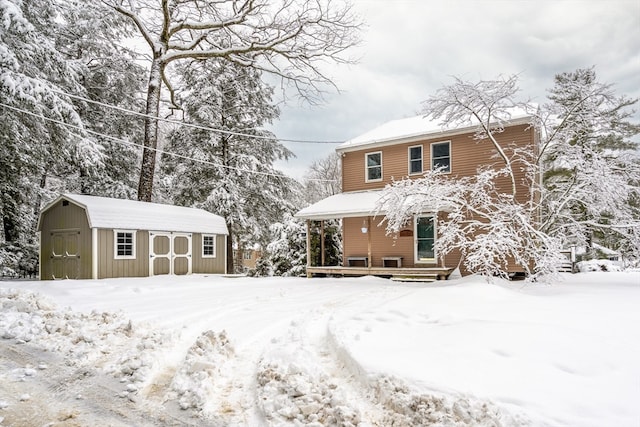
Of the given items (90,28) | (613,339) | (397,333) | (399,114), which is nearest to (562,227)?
(613,339)

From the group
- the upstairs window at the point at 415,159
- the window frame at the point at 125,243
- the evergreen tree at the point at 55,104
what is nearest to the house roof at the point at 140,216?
the window frame at the point at 125,243

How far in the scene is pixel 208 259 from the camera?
50.6 feet

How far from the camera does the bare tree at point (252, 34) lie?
14008mm

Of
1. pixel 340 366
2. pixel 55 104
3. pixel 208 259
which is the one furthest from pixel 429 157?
pixel 55 104

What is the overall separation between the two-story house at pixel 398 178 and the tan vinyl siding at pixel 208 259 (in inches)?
162

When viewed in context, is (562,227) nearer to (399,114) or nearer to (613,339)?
(613,339)

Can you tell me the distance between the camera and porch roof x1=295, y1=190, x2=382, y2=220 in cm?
1288

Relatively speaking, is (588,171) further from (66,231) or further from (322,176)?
(322,176)

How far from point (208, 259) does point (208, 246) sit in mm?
535

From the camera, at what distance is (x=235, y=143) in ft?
62.3

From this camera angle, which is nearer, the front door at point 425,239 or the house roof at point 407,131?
the house roof at point 407,131

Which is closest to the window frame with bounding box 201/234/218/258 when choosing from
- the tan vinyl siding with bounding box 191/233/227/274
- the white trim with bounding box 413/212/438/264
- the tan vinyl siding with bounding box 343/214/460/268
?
the tan vinyl siding with bounding box 191/233/227/274

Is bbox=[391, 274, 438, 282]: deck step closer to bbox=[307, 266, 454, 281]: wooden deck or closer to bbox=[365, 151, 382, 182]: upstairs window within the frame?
bbox=[307, 266, 454, 281]: wooden deck

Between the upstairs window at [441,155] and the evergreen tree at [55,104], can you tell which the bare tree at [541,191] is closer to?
the upstairs window at [441,155]
